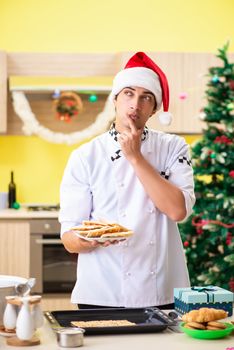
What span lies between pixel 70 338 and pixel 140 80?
1.10 meters

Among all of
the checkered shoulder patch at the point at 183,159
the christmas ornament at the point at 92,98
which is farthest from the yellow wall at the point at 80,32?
the checkered shoulder patch at the point at 183,159

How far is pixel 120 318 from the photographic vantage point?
7.95 ft

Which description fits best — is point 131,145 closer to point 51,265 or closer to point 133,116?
point 133,116

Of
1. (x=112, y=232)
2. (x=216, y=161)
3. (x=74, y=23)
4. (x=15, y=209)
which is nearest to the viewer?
(x=112, y=232)

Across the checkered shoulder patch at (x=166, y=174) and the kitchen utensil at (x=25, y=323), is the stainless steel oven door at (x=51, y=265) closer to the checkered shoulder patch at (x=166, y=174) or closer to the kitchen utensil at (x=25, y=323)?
the checkered shoulder patch at (x=166, y=174)

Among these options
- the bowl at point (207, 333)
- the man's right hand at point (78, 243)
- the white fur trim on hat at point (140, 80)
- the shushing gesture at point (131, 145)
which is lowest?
the bowl at point (207, 333)

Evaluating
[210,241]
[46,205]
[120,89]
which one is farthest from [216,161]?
[120,89]

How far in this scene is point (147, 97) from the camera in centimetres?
278

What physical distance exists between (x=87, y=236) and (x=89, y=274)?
0.23 metres

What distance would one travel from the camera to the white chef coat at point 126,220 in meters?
2.72

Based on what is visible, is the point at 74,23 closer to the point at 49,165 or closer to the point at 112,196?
the point at 49,165

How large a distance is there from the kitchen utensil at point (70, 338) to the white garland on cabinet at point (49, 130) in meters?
3.99

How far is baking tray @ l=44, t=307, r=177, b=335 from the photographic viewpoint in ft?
7.36

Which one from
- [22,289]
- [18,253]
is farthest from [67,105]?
[22,289]
